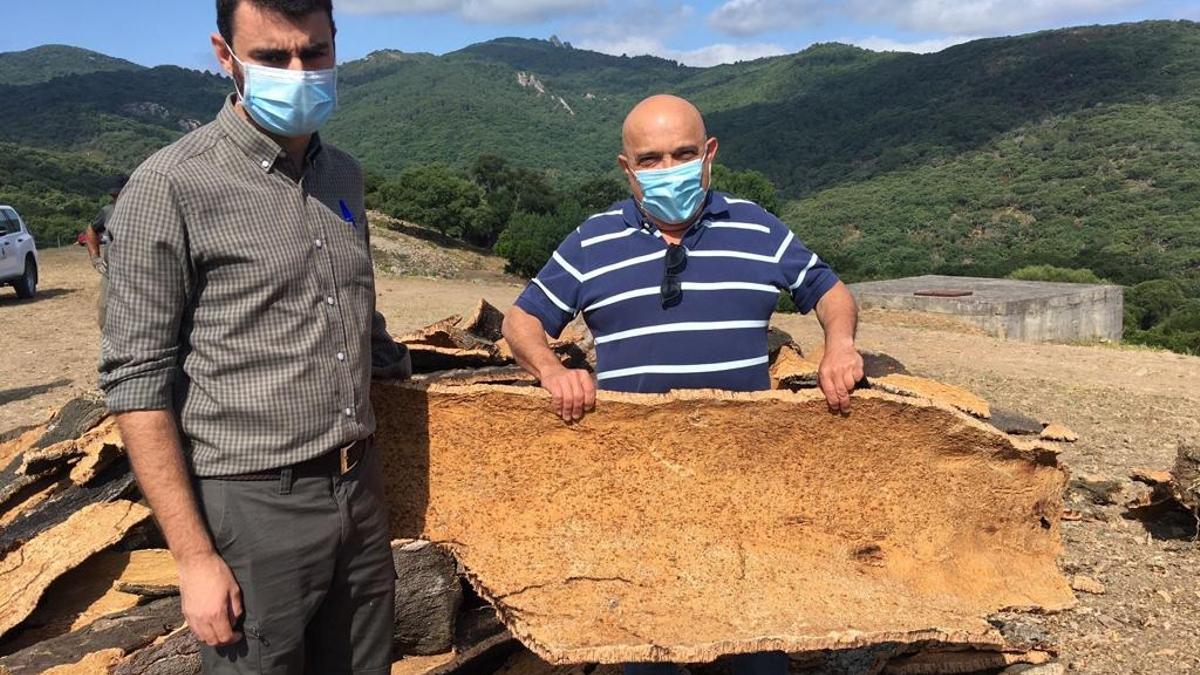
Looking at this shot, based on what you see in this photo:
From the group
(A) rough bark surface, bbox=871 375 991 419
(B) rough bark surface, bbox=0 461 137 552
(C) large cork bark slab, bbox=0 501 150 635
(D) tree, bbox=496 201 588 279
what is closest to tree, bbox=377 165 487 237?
(D) tree, bbox=496 201 588 279

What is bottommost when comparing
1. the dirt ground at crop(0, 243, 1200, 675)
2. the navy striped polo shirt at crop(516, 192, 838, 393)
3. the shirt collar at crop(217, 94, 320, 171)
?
the dirt ground at crop(0, 243, 1200, 675)

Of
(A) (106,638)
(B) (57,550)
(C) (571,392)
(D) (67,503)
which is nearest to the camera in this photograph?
(C) (571,392)

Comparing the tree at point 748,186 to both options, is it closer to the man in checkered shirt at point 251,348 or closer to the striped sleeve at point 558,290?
the striped sleeve at point 558,290

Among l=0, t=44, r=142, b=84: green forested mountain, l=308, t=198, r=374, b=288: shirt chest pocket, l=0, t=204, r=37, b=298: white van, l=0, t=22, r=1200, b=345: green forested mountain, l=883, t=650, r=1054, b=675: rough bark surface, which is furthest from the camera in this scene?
l=0, t=44, r=142, b=84: green forested mountain

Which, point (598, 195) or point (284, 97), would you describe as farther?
point (598, 195)

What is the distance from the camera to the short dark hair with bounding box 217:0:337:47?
65.9 inches

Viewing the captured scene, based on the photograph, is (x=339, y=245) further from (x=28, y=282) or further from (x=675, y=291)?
(x=28, y=282)

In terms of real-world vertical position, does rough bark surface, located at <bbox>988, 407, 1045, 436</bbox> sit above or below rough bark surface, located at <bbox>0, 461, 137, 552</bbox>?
below

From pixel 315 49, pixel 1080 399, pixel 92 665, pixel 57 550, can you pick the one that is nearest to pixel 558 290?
pixel 315 49

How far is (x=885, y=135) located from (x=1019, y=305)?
59.0m

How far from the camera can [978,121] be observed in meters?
61.8

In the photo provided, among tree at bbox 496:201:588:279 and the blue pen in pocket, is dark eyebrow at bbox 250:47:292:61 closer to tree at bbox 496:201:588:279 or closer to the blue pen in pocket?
the blue pen in pocket

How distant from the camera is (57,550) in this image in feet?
10.3

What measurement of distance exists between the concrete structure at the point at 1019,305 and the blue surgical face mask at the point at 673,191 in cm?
1215
